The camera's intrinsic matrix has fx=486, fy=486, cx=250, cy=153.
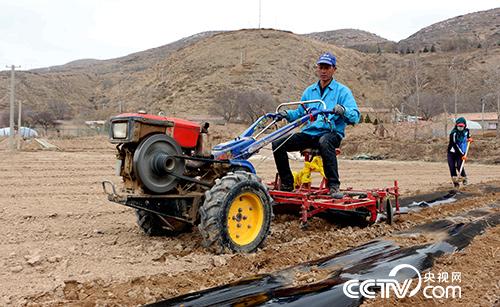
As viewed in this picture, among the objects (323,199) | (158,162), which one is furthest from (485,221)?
(158,162)

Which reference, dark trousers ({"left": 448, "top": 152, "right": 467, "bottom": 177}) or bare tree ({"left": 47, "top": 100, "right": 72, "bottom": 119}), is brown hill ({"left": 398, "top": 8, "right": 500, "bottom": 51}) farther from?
dark trousers ({"left": 448, "top": 152, "right": 467, "bottom": 177})

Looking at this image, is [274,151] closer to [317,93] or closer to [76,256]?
[317,93]

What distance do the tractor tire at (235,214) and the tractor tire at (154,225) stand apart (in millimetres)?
940

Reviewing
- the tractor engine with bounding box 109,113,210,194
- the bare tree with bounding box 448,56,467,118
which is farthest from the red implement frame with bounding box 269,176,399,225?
the bare tree with bounding box 448,56,467,118

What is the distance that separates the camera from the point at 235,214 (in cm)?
494

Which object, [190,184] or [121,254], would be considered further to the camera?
[190,184]

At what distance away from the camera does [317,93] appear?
658cm

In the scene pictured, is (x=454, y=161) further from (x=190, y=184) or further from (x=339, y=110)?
(x=190, y=184)

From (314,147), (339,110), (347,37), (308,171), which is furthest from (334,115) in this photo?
(347,37)

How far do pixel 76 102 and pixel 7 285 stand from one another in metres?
75.0

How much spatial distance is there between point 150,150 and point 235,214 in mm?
1067

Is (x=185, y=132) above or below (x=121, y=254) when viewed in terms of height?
above

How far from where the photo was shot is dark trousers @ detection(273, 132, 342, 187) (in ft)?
19.9

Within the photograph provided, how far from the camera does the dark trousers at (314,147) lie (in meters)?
6.07
